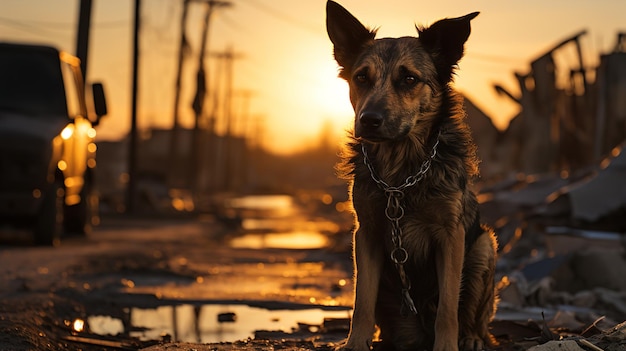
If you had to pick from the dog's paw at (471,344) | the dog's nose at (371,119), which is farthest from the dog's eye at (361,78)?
the dog's paw at (471,344)

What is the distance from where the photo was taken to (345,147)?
5715mm

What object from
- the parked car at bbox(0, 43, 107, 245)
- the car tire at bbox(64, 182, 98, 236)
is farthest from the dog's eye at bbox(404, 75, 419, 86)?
the car tire at bbox(64, 182, 98, 236)

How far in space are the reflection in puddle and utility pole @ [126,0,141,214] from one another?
805 cm

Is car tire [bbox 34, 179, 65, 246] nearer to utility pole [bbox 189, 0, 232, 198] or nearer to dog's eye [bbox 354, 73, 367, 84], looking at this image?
dog's eye [bbox 354, 73, 367, 84]

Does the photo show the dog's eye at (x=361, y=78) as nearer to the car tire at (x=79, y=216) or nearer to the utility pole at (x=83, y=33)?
the car tire at (x=79, y=216)

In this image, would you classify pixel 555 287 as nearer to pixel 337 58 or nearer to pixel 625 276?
pixel 625 276

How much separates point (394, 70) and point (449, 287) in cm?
126

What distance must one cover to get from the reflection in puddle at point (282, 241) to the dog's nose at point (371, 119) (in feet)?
36.1

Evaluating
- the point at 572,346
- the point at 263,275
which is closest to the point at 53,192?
the point at 263,275

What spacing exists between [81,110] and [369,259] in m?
10.2

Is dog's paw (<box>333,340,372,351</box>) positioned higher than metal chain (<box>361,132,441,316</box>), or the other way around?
metal chain (<box>361,132,441,316</box>)

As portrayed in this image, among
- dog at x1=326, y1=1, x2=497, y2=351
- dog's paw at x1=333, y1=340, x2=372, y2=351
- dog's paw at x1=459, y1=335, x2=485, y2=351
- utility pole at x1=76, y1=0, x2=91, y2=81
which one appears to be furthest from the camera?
utility pole at x1=76, y1=0, x2=91, y2=81

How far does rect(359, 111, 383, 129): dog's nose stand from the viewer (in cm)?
495

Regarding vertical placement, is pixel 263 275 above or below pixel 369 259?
below
